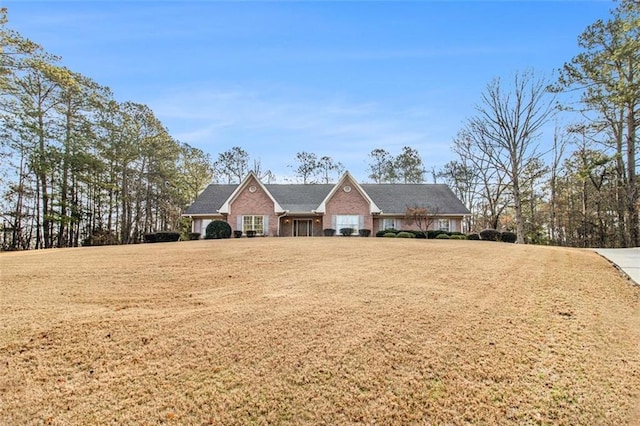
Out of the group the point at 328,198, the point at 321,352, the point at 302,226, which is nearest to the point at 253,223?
the point at 302,226

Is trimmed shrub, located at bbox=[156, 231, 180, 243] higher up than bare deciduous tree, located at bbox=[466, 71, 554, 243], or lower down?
lower down

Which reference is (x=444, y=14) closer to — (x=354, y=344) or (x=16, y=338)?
(x=354, y=344)

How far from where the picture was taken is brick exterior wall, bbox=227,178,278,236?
84.4ft

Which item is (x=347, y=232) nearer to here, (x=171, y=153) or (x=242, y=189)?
(x=242, y=189)

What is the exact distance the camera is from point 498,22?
1282 cm

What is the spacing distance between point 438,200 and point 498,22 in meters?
17.2

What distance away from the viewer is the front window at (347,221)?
25.8 m

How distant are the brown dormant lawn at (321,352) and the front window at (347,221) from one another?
1770 cm

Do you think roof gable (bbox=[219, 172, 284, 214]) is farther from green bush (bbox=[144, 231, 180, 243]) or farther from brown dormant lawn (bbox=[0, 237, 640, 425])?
brown dormant lawn (bbox=[0, 237, 640, 425])

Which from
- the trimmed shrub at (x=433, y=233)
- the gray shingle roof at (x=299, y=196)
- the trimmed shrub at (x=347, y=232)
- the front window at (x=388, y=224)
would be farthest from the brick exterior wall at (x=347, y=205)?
the trimmed shrub at (x=433, y=233)

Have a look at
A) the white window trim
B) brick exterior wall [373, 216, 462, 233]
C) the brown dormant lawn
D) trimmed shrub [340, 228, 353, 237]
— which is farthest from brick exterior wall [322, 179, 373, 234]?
the brown dormant lawn

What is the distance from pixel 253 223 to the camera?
25781 mm

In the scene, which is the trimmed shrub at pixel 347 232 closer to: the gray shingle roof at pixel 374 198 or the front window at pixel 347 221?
the front window at pixel 347 221

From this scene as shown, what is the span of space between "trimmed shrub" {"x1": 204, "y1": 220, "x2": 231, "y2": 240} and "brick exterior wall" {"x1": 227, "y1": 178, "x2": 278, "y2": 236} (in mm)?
2192
